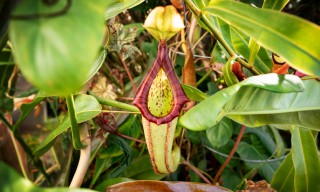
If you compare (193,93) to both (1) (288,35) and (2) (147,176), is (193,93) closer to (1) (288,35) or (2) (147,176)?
(1) (288,35)

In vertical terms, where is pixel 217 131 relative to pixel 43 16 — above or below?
below

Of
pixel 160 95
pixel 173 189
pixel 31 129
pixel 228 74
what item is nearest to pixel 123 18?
pixel 160 95

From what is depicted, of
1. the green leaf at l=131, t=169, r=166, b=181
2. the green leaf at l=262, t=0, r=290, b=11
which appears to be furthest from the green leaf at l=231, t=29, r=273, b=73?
the green leaf at l=131, t=169, r=166, b=181

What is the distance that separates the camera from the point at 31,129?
5.54 feet

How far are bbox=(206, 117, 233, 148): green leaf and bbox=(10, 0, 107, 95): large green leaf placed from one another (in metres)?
0.63

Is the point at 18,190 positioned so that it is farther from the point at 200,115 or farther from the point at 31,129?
the point at 31,129

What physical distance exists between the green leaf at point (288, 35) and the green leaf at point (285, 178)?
1.60 ft

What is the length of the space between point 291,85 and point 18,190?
0.46 meters

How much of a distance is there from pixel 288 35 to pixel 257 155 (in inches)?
32.1

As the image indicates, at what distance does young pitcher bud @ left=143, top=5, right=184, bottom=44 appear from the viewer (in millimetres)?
401

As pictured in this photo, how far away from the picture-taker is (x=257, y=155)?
2.98ft

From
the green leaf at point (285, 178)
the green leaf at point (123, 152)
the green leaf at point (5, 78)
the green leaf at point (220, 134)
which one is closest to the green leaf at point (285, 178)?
the green leaf at point (285, 178)

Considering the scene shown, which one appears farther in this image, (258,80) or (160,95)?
(160,95)

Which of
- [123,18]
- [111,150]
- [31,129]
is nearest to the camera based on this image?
[111,150]
